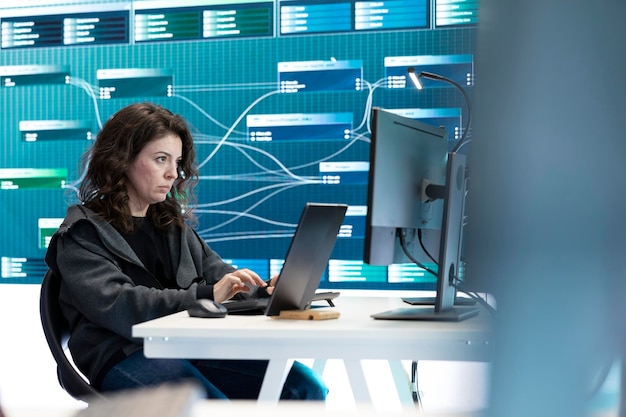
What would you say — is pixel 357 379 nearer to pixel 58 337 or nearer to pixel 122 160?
pixel 58 337

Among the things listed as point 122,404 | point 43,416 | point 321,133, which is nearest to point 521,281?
point 122,404

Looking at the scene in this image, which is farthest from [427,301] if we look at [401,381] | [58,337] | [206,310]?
[58,337]

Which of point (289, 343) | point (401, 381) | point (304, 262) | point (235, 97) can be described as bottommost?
point (401, 381)

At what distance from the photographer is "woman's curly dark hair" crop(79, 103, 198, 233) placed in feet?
7.90

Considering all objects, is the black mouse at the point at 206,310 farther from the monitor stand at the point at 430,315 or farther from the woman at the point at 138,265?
the monitor stand at the point at 430,315

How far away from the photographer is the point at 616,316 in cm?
52

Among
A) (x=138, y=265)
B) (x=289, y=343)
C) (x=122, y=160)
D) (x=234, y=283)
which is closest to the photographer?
(x=289, y=343)

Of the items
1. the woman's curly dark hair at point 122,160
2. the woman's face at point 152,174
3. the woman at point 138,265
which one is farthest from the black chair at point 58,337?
the woman's face at point 152,174

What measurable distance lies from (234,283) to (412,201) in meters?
0.52

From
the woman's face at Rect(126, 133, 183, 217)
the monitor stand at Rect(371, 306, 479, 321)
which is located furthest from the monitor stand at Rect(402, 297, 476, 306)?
the woman's face at Rect(126, 133, 183, 217)

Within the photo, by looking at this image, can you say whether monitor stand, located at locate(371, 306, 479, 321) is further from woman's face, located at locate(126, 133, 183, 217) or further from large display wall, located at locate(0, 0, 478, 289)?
large display wall, located at locate(0, 0, 478, 289)

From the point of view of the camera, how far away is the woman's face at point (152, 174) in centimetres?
246

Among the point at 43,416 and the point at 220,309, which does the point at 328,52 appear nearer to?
the point at 220,309

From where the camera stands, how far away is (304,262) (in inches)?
80.4
